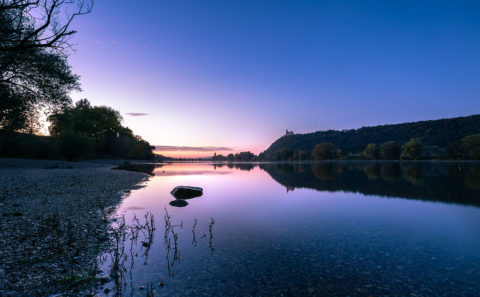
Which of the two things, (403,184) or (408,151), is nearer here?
(403,184)

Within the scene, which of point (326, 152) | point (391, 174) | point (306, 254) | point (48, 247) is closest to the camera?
point (48, 247)

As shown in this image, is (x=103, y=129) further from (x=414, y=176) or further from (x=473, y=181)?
(x=473, y=181)

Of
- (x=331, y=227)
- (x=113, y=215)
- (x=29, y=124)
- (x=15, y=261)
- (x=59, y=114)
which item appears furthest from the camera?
(x=29, y=124)

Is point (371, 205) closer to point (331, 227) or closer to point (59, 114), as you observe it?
point (331, 227)

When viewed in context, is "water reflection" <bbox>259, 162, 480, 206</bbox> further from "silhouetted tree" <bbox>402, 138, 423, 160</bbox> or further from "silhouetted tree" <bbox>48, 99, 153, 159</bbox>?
"silhouetted tree" <bbox>402, 138, 423, 160</bbox>

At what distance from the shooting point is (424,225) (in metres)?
11.9

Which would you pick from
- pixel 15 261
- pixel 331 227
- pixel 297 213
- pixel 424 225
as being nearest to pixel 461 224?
pixel 424 225

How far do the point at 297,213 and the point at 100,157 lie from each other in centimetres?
8778

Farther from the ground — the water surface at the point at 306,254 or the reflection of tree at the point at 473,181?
the water surface at the point at 306,254

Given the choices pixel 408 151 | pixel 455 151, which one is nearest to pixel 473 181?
pixel 408 151

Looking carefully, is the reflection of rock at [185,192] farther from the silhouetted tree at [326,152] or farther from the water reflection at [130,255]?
the silhouetted tree at [326,152]

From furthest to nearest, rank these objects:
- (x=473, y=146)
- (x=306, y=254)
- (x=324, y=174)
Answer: (x=473, y=146) → (x=324, y=174) → (x=306, y=254)

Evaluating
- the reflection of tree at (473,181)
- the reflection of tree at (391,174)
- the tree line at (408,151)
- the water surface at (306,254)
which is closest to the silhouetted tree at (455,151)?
the tree line at (408,151)

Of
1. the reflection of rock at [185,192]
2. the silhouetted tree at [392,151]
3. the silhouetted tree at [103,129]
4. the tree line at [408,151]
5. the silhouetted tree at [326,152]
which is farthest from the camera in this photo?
the silhouetted tree at [326,152]
